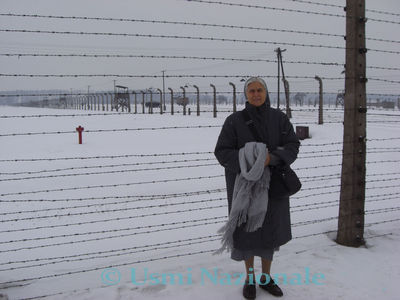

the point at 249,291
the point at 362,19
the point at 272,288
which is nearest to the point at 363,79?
the point at 362,19

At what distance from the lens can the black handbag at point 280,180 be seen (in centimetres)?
247

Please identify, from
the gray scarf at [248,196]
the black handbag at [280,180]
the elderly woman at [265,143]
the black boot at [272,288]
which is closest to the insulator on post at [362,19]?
the elderly woman at [265,143]

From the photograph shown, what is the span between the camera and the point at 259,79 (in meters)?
2.48

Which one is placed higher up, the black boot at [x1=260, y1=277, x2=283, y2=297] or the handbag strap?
the handbag strap

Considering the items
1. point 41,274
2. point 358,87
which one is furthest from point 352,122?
point 41,274

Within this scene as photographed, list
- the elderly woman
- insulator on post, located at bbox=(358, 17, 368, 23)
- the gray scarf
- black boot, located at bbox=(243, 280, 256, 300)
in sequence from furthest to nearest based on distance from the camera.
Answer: insulator on post, located at bbox=(358, 17, 368, 23), black boot, located at bbox=(243, 280, 256, 300), the elderly woman, the gray scarf

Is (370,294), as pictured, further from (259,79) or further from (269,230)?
(259,79)

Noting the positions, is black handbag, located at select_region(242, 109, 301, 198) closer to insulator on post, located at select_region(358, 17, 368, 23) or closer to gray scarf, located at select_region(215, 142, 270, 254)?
gray scarf, located at select_region(215, 142, 270, 254)

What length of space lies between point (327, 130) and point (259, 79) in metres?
10.5

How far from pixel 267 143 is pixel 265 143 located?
39 mm

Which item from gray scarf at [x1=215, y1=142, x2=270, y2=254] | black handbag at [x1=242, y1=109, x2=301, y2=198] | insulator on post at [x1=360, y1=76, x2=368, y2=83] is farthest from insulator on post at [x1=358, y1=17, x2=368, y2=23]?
gray scarf at [x1=215, y1=142, x2=270, y2=254]

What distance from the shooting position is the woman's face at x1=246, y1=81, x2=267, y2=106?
2447 millimetres

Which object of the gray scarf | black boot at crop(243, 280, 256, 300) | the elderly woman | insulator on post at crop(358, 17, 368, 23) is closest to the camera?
the gray scarf

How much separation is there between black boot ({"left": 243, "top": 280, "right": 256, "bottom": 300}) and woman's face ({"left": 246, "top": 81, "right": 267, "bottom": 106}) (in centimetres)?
137
